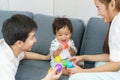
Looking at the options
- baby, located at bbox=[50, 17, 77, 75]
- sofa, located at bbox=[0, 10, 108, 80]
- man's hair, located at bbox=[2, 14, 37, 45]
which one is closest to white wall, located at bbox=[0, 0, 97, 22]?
sofa, located at bbox=[0, 10, 108, 80]

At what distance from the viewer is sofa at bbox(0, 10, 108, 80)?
193 cm

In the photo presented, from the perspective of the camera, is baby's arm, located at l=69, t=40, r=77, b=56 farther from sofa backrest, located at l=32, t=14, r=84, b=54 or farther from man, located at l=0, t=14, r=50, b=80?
man, located at l=0, t=14, r=50, b=80

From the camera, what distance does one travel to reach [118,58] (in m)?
1.48

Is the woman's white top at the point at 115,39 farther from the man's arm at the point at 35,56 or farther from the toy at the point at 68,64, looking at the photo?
the man's arm at the point at 35,56

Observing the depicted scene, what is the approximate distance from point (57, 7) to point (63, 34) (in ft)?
1.64

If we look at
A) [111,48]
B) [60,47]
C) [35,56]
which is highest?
[111,48]

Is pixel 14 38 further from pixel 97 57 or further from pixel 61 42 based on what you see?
pixel 97 57

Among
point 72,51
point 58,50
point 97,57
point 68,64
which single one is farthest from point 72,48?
point 68,64

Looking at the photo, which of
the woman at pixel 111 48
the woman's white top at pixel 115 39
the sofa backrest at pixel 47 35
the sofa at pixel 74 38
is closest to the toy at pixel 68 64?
the woman at pixel 111 48

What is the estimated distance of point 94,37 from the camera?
204cm

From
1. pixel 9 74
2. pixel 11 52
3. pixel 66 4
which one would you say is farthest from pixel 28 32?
pixel 66 4

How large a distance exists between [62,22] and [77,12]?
1.38ft

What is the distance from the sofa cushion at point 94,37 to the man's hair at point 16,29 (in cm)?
62

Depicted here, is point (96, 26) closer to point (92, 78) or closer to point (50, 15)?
point (50, 15)
